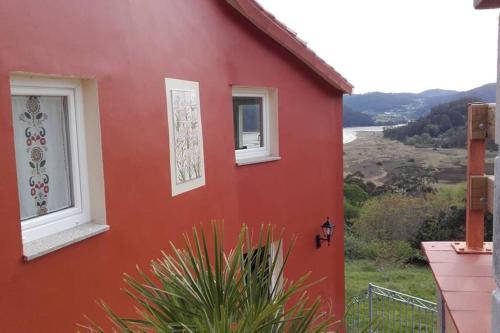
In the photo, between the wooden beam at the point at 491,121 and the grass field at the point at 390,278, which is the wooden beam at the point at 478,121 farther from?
the grass field at the point at 390,278

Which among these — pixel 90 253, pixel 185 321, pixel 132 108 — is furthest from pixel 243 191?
pixel 185 321

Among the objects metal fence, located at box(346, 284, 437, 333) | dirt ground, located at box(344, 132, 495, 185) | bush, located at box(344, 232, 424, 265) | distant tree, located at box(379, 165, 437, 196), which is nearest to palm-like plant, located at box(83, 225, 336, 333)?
metal fence, located at box(346, 284, 437, 333)

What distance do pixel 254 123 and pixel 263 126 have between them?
16cm

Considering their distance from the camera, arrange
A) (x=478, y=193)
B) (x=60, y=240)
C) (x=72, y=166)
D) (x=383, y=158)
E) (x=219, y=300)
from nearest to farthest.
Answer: (x=219, y=300)
(x=478, y=193)
(x=60, y=240)
(x=72, y=166)
(x=383, y=158)

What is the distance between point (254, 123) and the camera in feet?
23.2

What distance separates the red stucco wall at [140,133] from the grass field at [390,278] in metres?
13.2

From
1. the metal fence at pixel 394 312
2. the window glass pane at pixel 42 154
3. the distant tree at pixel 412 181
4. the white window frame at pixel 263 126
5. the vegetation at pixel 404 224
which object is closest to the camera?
the window glass pane at pixel 42 154

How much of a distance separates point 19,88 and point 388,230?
26134mm

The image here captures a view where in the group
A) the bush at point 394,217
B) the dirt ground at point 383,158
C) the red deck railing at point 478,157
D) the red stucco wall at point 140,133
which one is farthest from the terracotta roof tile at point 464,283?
the dirt ground at point 383,158

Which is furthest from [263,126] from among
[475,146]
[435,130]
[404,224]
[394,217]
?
[435,130]

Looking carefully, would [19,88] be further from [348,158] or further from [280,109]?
[348,158]

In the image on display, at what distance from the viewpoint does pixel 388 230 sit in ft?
89.6

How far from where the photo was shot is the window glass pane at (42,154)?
3.02 metres

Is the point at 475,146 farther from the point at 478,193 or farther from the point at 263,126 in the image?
the point at 263,126
